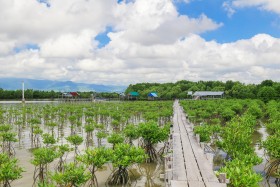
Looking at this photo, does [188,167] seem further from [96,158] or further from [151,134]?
[151,134]

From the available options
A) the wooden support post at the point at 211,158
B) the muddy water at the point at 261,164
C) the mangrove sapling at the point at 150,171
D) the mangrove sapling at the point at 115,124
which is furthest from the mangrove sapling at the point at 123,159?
the mangrove sapling at the point at 115,124

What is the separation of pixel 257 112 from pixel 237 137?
2314cm

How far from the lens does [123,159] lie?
12883mm

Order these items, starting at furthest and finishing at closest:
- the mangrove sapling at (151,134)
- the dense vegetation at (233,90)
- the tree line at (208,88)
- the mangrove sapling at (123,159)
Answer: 1. the tree line at (208,88)
2. the dense vegetation at (233,90)
3. the mangrove sapling at (151,134)
4. the mangrove sapling at (123,159)

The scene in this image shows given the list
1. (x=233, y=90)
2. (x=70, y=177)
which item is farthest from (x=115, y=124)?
(x=233, y=90)

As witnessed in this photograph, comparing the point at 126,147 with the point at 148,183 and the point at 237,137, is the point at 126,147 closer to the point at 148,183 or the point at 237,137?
the point at 148,183

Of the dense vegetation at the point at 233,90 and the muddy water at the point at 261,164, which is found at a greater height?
the dense vegetation at the point at 233,90

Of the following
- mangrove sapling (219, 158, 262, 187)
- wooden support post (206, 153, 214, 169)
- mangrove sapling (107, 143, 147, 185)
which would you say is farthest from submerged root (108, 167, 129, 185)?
mangrove sapling (219, 158, 262, 187)

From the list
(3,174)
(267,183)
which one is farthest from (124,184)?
(267,183)

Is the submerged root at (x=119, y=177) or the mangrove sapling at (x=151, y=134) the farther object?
the mangrove sapling at (x=151, y=134)

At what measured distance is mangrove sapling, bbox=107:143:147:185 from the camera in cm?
1280

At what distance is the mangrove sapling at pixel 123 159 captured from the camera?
12.8m

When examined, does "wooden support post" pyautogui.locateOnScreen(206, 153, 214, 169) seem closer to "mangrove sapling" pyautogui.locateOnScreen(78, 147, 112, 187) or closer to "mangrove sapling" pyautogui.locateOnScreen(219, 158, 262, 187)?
"mangrove sapling" pyautogui.locateOnScreen(219, 158, 262, 187)

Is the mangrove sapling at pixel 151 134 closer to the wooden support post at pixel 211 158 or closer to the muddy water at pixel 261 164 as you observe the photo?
the muddy water at pixel 261 164
